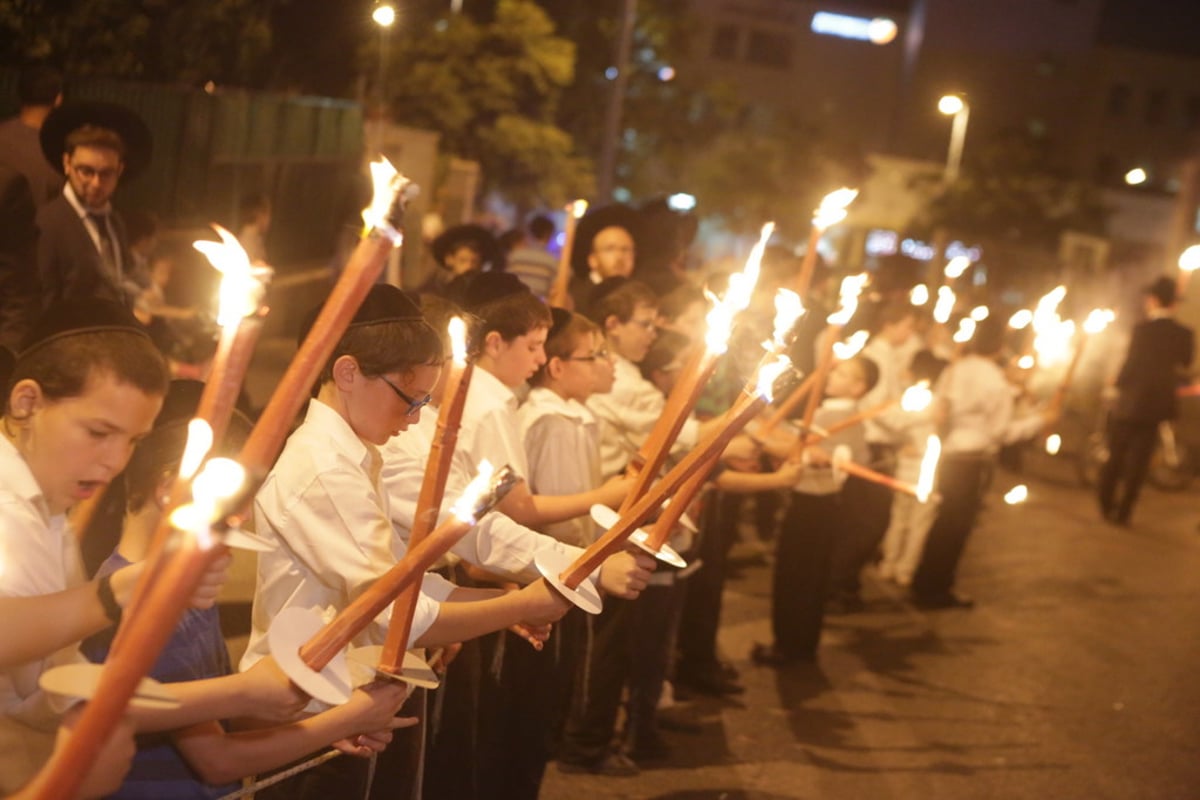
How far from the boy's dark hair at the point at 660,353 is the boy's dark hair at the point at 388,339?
3.31 meters

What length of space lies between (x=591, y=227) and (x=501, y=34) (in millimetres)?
18591

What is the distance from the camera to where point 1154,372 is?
14531 mm

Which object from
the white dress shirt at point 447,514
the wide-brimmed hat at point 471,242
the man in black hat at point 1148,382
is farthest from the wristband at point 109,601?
the man in black hat at point 1148,382

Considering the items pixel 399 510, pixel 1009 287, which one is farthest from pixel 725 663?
pixel 1009 287

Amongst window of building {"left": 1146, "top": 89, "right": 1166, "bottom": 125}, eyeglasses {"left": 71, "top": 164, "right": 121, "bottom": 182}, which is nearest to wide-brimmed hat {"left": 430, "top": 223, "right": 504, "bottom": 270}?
eyeglasses {"left": 71, "top": 164, "right": 121, "bottom": 182}

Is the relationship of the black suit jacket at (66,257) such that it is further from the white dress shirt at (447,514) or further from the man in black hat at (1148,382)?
the man in black hat at (1148,382)

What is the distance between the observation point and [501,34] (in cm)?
2602

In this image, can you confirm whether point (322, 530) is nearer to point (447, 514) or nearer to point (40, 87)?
point (447, 514)

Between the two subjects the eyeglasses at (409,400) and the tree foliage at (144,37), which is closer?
the eyeglasses at (409,400)

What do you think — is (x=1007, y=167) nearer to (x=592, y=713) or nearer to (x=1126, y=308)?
(x=1126, y=308)

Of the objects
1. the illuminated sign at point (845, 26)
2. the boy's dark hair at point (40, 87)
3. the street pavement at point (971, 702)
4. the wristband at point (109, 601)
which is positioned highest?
the illuminated sign at point (845, 26)

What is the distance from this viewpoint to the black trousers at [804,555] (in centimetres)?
849

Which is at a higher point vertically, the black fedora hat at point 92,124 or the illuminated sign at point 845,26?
the illuminated sign at point 845,26

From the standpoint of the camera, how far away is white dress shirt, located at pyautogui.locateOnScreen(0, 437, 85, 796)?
2789mm
